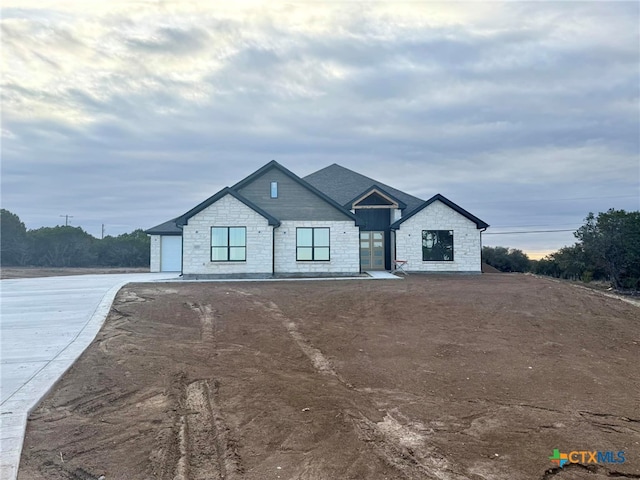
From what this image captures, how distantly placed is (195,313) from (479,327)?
6945mm

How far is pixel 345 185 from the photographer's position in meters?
26.7

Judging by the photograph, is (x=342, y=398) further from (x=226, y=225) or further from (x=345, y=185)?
(x=345, y=185)

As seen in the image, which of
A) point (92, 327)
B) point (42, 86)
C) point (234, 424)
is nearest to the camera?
point (234, 424)

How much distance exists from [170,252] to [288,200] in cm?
979

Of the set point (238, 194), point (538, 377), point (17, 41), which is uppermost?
point (17, 41)

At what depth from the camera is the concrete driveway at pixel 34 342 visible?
4402mm

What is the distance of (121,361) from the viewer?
6.73 metres

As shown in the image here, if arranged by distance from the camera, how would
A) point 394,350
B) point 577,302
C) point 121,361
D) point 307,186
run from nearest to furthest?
point 121,361
point 394,350
point 577,302
point 307,186

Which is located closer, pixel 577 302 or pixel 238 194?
pixel 577 302

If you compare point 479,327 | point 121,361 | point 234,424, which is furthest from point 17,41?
point 479,327

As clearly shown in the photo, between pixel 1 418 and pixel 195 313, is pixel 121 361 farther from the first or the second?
pixel 195 313

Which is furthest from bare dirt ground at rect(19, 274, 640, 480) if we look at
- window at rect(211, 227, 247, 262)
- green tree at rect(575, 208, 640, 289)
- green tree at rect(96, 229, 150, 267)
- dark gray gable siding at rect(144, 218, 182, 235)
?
green tree at rect(96, 229, 150, 267)

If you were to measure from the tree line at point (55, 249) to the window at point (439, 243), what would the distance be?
27.1 m

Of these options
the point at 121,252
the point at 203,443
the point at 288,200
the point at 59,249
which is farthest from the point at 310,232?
the point at 59,249
